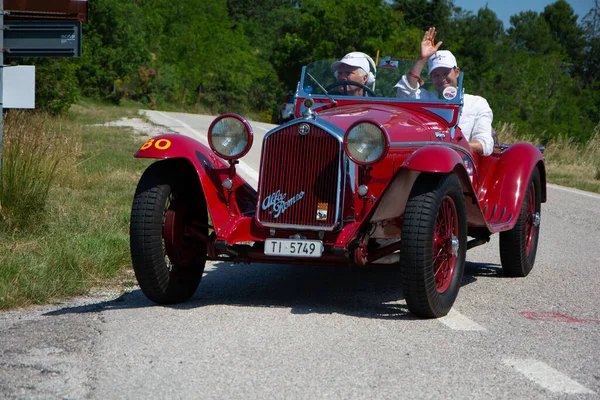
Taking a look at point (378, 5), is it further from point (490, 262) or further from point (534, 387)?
point (534, 387)

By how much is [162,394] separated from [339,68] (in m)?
4.19

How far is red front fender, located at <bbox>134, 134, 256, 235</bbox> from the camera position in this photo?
5.97m

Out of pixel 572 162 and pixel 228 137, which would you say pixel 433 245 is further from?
pixel 572 162

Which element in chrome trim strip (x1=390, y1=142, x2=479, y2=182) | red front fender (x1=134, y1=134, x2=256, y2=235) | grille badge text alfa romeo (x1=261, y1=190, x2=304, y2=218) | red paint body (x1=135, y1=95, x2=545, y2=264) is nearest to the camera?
red paint body (x1=135, y1=95, x2=545, y2=264)

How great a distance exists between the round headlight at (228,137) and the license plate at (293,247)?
0.75 m

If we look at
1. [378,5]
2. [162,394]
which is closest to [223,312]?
[162,394]

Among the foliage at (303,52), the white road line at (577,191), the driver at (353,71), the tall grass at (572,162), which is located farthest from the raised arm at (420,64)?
the foliage at (303,52)

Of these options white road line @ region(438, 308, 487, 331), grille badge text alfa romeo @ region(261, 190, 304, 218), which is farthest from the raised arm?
white road line @ region(438, 308, 487, 331)

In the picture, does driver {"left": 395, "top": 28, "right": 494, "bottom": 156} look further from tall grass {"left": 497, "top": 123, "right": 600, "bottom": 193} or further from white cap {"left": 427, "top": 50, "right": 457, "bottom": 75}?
tall grass {"left": 497, "top": 123, "right": 600, "bottom": 193}

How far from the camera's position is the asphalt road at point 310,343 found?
4051 millimetres

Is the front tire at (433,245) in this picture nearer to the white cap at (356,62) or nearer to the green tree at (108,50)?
the white cap at (356,62)

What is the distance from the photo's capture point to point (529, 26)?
100 meters

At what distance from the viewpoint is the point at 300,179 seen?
5.87 metres

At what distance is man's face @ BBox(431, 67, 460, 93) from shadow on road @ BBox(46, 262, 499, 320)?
1545 mm
